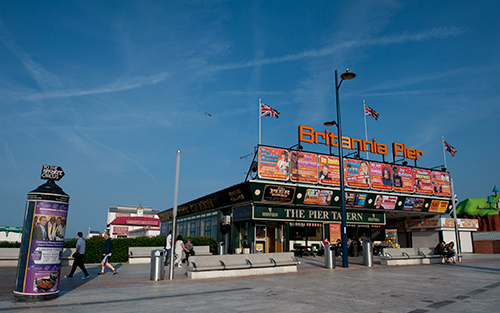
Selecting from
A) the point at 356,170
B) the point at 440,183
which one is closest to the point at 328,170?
the point at 356,170

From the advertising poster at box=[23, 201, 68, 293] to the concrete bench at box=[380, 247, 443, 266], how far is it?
15.8 metres

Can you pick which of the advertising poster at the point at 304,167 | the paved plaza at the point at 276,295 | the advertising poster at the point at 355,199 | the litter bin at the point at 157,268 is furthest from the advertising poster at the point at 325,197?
the litter bin at the point at 157,268

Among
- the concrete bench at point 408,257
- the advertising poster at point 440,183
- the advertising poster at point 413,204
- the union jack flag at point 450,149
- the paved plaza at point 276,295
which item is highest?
the union jack flag at point 450,149

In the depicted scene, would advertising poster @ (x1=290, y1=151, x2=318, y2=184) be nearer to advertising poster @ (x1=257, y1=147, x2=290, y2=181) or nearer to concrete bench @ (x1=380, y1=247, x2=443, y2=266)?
advertising poster @ (x1=257, y1=147, x2=290, y2=181)

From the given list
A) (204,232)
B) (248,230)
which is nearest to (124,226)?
(204,232)

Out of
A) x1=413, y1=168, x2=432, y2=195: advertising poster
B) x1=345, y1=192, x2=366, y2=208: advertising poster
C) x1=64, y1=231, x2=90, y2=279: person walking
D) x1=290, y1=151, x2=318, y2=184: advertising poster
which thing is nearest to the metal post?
x1=290, y1=151, x2=318, y2=184: advertising poster

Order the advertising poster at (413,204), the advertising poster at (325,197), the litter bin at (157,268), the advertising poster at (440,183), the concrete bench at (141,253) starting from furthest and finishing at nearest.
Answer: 1. the advertising poster at (440,183)
2. the advertising poster at (413,204)
3. the advertising poster at (325,197)
4. the concrete bench at (141,253)
5. the litter bin at (157,268)

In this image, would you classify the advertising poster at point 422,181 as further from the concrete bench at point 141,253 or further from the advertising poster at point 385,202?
the concrete bench at point 141,253

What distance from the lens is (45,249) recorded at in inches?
354

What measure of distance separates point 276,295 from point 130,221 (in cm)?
8853

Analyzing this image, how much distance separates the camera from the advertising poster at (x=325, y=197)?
89.9 feet

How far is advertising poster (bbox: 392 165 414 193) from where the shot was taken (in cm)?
3130

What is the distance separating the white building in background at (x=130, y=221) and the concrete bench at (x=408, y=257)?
59162mm

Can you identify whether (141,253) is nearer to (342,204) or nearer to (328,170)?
(342,204)
